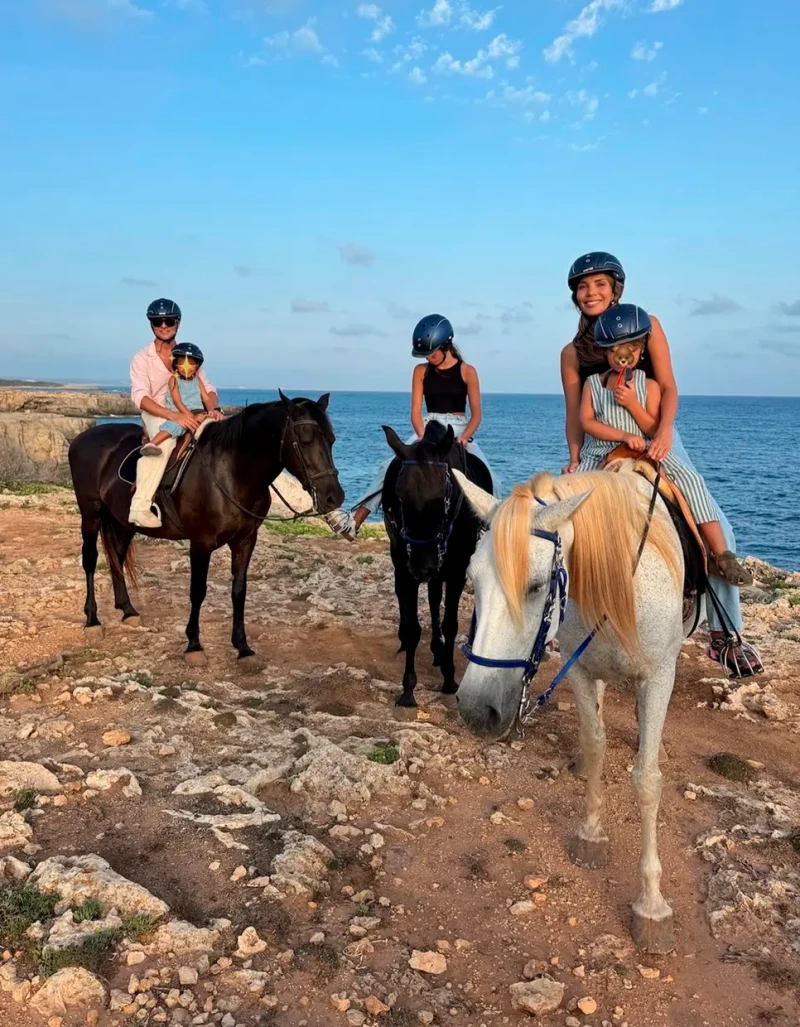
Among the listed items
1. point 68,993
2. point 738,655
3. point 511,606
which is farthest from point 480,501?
point 68,993

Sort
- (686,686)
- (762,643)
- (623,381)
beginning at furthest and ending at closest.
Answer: (762,643)
(686,686)
(623,381)

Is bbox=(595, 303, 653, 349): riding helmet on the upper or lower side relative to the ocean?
upper

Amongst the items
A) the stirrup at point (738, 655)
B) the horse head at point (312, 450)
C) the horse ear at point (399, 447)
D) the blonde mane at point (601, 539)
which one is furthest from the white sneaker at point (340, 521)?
the blonde mane at point (601, 539)

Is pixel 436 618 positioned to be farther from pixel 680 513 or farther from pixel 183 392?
pixel 183 392

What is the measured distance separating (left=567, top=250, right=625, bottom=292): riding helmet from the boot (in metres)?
4.45

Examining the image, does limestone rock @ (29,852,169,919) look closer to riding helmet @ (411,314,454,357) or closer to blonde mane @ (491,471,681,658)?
blonde mane @ (491,471,681,658)

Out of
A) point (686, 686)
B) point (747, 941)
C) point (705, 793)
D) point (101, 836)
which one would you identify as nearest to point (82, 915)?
point (101, 836)

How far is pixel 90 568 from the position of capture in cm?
773

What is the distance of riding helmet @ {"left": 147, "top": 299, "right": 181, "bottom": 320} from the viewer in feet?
23.6

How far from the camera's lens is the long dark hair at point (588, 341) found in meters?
4.71

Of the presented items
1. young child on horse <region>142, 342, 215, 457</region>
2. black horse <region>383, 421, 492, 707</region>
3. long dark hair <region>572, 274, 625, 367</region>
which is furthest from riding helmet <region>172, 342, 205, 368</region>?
long dark hair <region>572, 274, 625, 367</region>

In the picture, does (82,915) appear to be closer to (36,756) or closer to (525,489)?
(36,756)

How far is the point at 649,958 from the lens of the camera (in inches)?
122

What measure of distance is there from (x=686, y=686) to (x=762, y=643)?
1.42m
